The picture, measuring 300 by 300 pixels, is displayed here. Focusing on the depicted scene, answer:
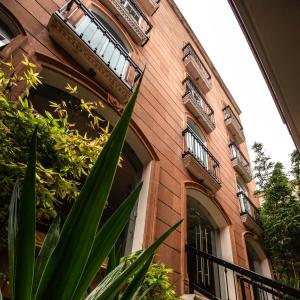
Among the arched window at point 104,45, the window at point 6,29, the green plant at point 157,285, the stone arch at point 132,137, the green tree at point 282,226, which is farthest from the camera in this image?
the green tree at point 282,226

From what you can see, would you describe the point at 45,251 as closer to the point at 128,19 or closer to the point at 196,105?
the point at 128,19

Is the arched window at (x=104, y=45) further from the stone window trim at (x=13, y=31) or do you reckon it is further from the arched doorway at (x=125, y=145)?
the stone window trim at (x=13, y=31)

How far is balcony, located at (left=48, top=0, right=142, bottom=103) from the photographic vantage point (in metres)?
4.38

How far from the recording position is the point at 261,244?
9.59m

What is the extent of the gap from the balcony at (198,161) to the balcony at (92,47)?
2.26 meters

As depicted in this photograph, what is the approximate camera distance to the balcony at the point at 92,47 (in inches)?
172

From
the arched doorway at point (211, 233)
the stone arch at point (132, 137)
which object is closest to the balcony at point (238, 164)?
the arched doorway at point (211, 233)

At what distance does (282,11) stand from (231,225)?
22.6 feet

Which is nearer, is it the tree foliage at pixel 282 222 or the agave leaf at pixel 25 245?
the agave leaf at pixel 25 245

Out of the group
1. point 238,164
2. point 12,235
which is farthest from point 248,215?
point 12,235

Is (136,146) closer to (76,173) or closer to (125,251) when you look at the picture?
(125,251)

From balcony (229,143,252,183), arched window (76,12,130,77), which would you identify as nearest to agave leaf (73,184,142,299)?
arched window (76,12,130,77)

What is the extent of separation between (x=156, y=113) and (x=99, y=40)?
2096 mm

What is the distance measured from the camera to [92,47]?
16.9ft
